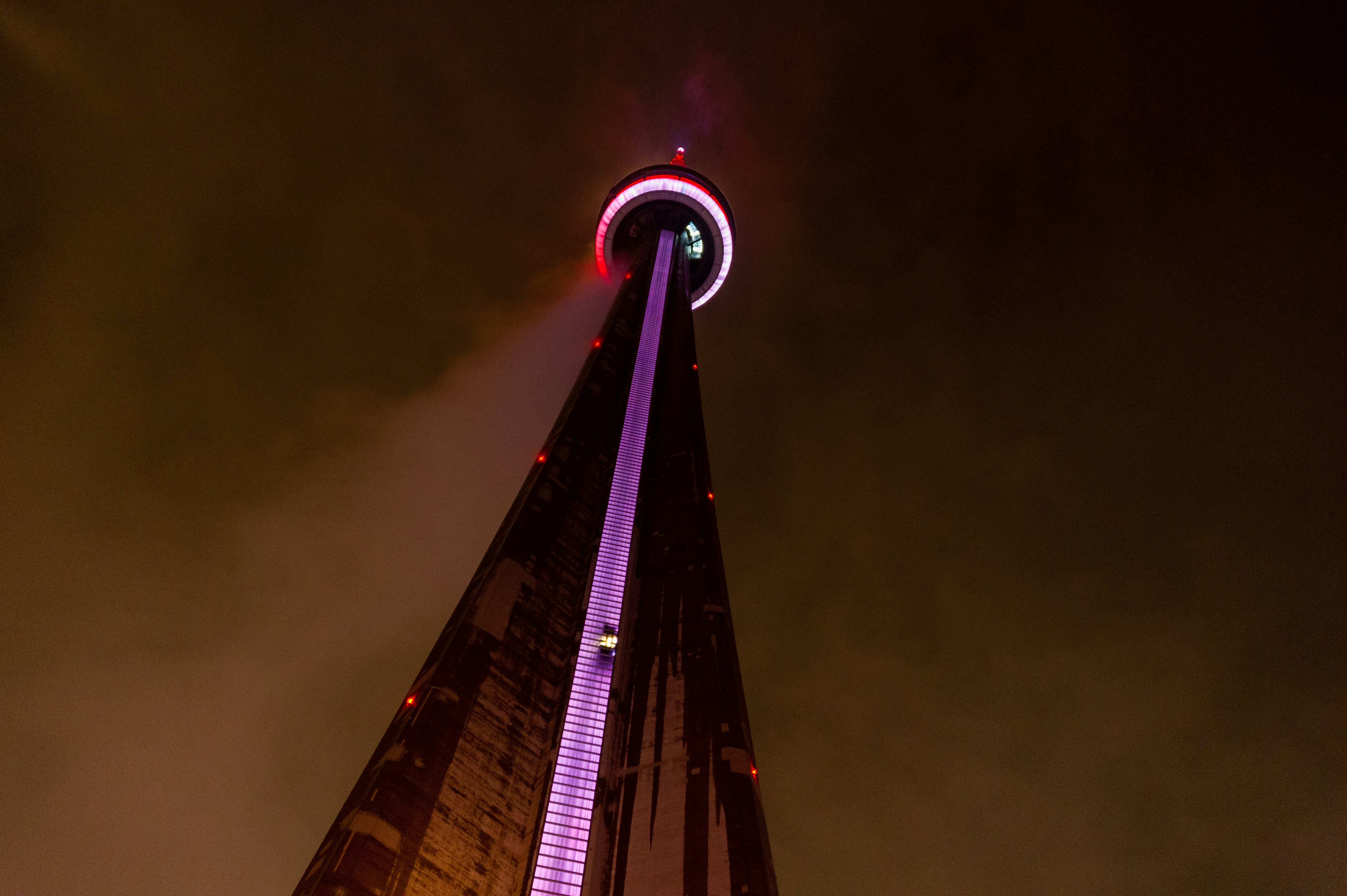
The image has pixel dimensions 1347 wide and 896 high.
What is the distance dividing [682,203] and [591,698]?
34234 millimetres

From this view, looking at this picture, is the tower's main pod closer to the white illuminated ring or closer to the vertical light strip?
the vertical light strip

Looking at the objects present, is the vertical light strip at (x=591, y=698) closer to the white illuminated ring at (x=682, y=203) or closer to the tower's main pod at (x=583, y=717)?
the tower's main pod at (x=583, y=717)

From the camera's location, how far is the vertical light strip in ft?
60.5

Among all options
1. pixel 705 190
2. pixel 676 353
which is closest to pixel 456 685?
pixel 676 353

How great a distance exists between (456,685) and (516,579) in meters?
4.57

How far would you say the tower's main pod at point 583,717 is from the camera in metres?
17.2

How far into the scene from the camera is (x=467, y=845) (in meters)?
18.0

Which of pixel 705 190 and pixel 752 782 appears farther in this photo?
pixel 705 190

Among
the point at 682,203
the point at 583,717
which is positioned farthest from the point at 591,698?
the point at 682,203

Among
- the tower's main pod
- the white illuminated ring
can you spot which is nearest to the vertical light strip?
the tower's main pod

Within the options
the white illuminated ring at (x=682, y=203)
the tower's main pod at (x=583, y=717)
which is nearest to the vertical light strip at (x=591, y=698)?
the tower's main pod at (x=583, y=717)

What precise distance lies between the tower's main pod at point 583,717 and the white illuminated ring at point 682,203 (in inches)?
763

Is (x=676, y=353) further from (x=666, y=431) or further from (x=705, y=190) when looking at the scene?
(x=705, y=190)

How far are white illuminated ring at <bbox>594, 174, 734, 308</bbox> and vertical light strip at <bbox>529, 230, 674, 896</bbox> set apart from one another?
59.3ft
